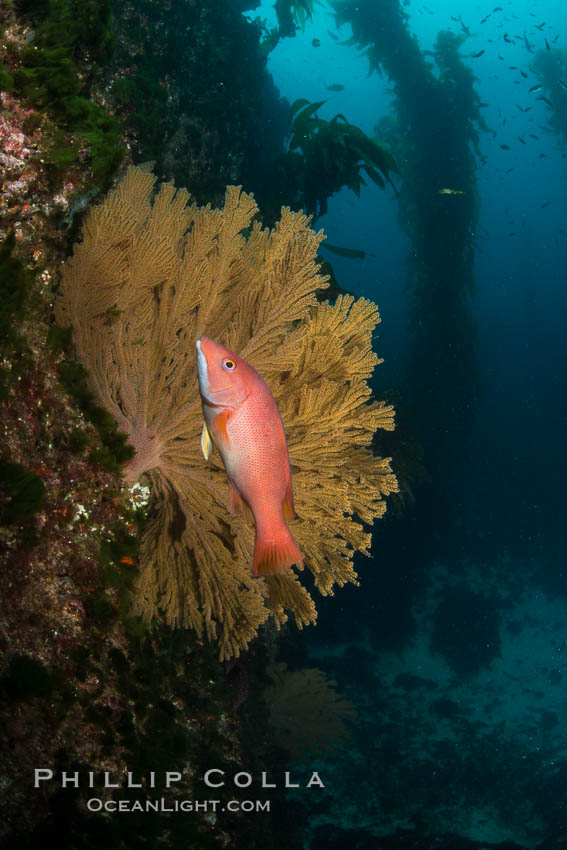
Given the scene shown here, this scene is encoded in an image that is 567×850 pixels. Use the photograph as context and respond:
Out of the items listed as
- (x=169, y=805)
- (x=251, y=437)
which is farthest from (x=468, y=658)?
(x=251, y=437)

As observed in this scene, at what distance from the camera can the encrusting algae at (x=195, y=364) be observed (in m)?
2.68

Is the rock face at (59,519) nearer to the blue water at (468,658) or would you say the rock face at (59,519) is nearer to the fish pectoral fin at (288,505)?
the fish pectoral fin at (288,505)

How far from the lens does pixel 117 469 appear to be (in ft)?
8.87

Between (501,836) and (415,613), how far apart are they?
6.03 meters

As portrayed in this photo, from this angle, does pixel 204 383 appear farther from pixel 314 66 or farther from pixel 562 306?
pixel 314 66

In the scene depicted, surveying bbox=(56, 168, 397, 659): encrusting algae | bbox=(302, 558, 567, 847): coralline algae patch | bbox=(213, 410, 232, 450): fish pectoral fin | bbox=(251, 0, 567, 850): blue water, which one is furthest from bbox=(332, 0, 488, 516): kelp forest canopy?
bbox=(213, 410, 232, 450): fish pectoral fin

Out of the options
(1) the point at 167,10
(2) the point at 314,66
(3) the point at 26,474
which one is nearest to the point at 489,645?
(3) the point at 26,474

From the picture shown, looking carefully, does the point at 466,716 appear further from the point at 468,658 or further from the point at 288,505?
the point at 288,505

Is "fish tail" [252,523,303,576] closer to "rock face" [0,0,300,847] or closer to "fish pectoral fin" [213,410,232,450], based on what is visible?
"fish pectoral fin" [213,410,232,450]

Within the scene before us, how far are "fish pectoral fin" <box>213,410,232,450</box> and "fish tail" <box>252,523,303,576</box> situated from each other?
38cm

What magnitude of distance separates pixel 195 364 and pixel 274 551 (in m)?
1.52

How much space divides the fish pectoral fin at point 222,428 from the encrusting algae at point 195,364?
1122 mm

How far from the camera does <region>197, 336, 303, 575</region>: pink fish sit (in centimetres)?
158

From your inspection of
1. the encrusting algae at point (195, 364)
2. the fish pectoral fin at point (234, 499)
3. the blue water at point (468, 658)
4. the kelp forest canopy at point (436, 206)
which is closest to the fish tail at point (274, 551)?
the fish pectoral fin at point (234, 499)
